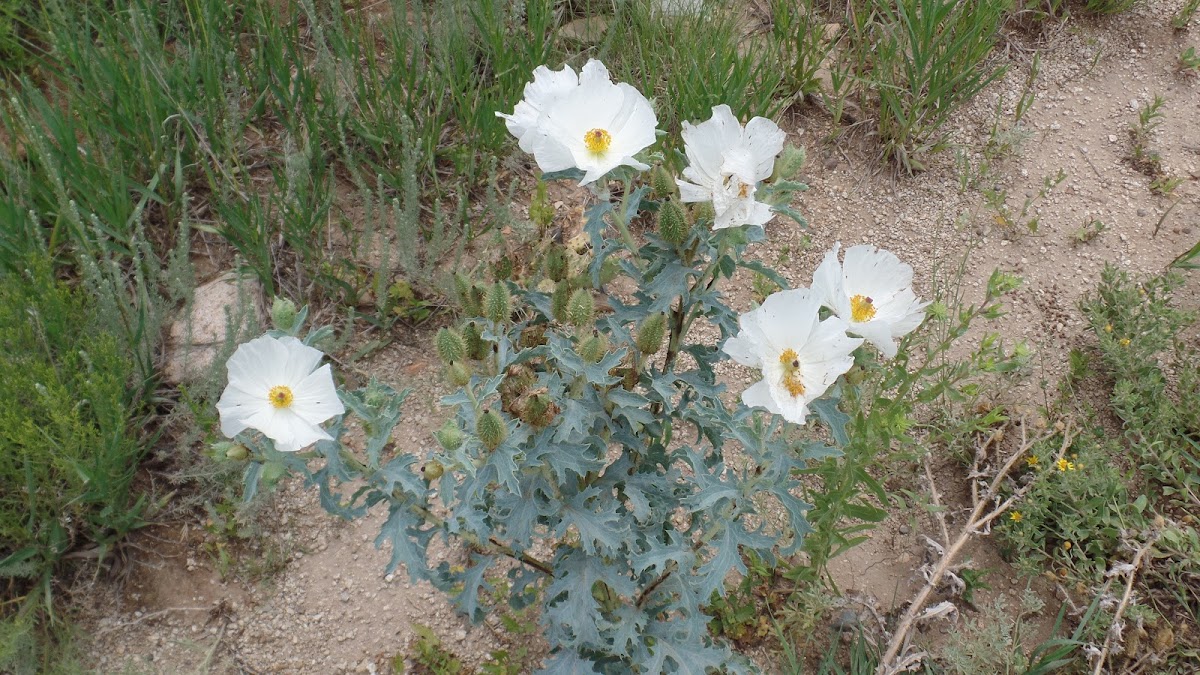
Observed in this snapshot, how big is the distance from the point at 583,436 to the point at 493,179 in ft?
4.34

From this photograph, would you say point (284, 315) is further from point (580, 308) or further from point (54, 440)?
point (54, 440)

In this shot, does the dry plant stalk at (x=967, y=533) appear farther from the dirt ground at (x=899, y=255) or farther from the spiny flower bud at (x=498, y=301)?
the spiny flower bud at (x=498, y=301)


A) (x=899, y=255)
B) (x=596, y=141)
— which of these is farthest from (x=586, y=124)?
(x=899, y=255)

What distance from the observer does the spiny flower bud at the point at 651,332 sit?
1568mm

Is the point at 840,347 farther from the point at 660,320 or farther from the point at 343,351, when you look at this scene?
the point at 343,351

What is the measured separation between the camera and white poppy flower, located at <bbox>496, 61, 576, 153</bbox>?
146cm

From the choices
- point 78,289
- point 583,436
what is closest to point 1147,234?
point 583,436

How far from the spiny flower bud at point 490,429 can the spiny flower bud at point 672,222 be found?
1.36ft

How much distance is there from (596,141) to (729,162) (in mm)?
216

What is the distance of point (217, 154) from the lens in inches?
108

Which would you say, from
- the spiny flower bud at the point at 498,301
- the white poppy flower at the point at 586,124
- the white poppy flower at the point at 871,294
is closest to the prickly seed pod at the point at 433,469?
the spiny flower bud at the point at 498,301

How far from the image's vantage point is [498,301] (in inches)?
62.2

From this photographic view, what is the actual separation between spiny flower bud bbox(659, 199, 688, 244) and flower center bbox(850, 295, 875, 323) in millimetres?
300

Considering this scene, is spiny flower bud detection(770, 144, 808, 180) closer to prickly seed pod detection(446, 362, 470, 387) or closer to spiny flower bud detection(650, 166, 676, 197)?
spiny flower bud detection(650, 166, 676, 197)
